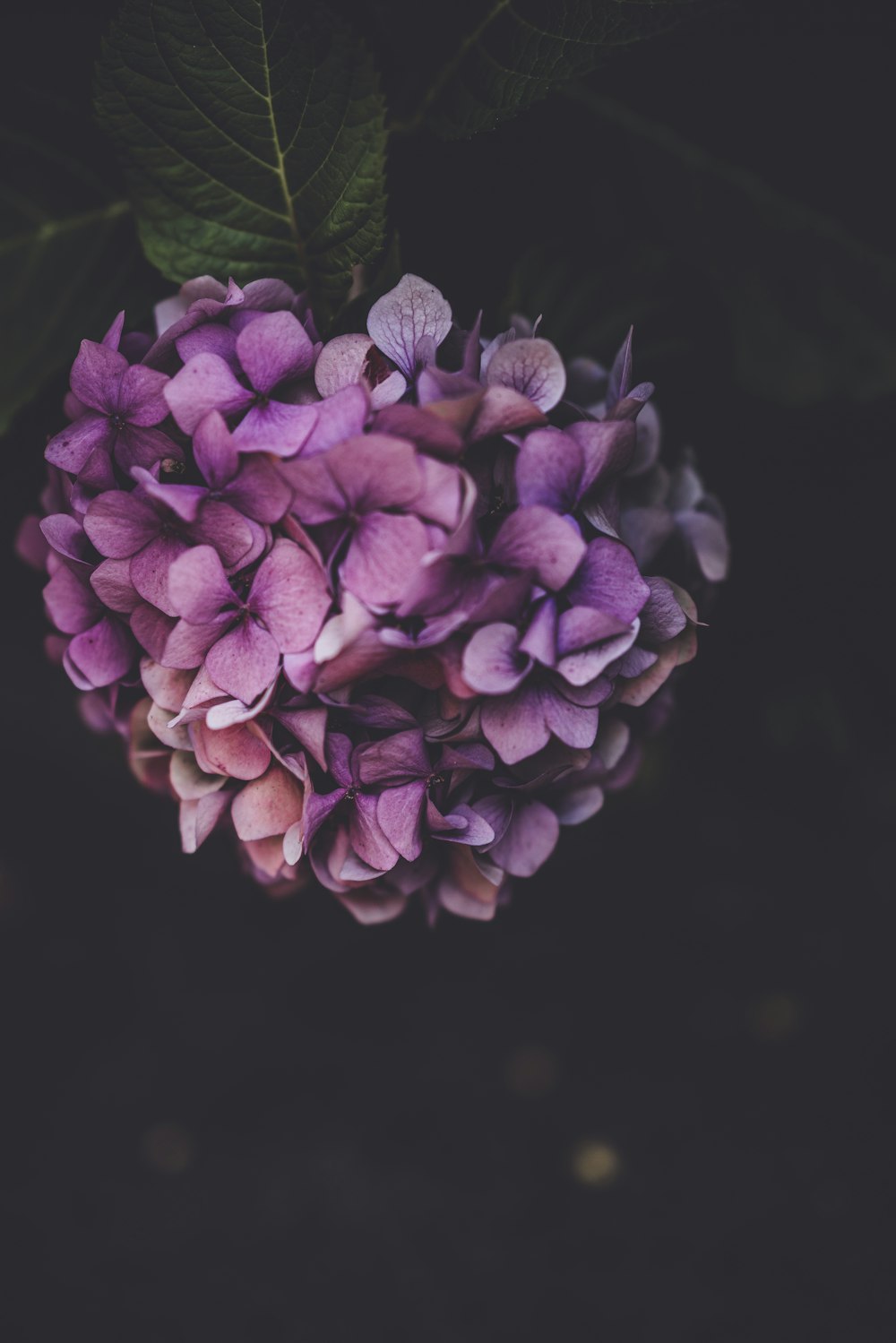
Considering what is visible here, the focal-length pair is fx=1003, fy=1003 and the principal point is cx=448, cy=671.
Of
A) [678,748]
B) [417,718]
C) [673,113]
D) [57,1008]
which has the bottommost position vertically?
[57,1008]

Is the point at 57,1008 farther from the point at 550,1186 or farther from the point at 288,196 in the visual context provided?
the point at 288,196

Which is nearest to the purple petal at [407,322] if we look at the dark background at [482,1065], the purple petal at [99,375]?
the purple petal at [99,375]

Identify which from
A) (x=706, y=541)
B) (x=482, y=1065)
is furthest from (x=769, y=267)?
(x=482, y=1065)

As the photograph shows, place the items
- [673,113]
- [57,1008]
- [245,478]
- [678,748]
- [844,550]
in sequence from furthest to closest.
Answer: [57,1008] < [678,748] < [844,550] < [673,113] < [245,478]

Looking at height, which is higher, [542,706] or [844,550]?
[844,550]

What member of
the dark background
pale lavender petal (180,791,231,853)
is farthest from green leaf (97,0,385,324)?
the dark background

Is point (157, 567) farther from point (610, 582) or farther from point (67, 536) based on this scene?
point (610, 582)

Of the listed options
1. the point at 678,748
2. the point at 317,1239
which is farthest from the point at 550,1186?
the point at 678,748
